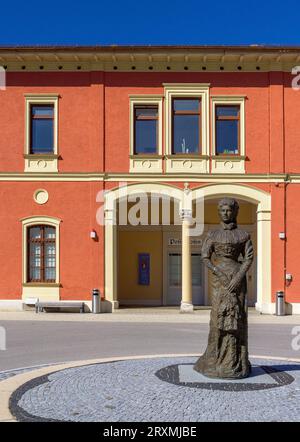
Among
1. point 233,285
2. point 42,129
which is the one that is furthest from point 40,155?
point 233,285

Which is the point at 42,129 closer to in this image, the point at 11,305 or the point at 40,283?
the point at 40,283

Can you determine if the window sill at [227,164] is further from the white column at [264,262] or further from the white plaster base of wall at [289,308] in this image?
the white plaster base of wall at [289,308]

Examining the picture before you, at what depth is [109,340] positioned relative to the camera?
41.3ft

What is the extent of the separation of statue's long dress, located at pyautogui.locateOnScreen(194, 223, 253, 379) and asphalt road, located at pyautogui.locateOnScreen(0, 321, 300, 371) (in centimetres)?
338

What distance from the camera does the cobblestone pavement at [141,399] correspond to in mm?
5637

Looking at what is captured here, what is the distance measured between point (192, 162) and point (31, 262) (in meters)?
6.63

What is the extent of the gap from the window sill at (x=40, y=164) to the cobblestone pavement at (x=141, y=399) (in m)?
12.3

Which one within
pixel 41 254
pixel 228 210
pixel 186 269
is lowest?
pixel 186 269

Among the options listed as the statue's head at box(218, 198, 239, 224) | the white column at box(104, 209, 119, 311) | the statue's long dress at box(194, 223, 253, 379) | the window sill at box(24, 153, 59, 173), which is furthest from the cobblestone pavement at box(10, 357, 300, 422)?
the window sill at box(24, 153, 59, 173)

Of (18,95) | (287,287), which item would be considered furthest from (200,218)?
(18,95)

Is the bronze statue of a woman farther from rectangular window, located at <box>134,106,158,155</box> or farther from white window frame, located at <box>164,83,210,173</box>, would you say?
rectangular window, located at <box>134,106,158,155</box>

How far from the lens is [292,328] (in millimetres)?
15359

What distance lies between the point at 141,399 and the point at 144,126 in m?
14.2

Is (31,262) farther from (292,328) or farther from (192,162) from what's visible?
(292,328)
